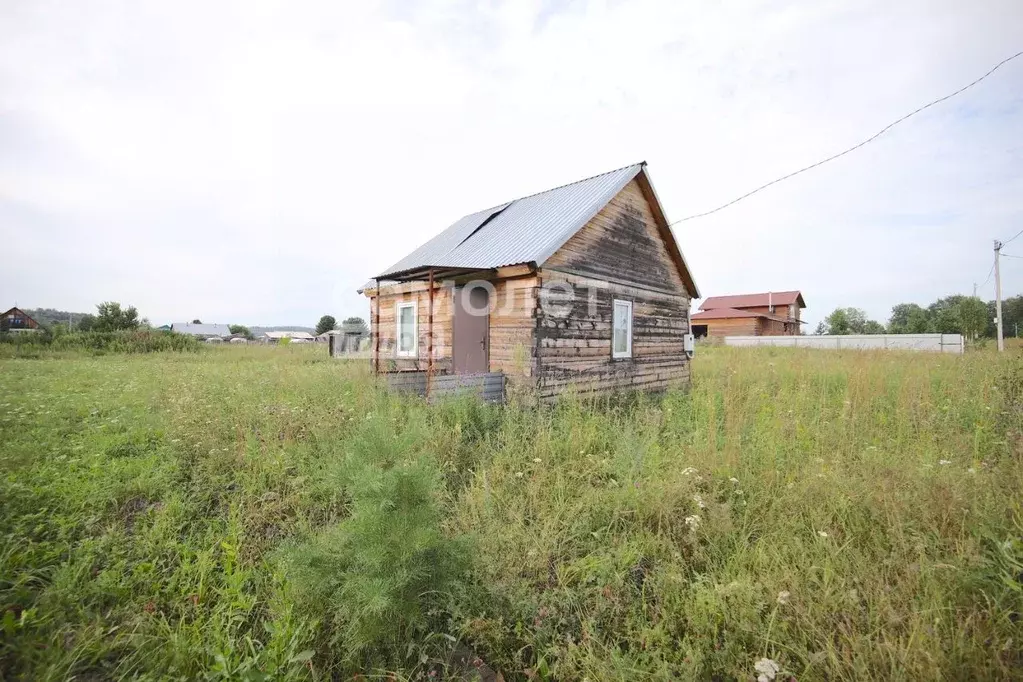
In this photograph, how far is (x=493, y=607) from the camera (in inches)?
105

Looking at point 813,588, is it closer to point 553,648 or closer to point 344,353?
point 553,648

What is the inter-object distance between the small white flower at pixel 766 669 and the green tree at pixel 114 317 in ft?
128

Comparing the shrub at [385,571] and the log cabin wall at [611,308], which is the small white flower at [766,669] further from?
the log cabin wall at [611,308]

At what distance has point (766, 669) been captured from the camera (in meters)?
2.07

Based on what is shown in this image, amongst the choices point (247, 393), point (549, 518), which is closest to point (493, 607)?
point (549, 518)

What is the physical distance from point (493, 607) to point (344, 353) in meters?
20.6

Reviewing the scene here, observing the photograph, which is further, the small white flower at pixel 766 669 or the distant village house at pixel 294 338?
the distant village house at pixel 294 338

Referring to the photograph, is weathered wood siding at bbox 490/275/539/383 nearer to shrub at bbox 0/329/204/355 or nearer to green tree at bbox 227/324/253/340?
shrub at bbox 0/329/204/355

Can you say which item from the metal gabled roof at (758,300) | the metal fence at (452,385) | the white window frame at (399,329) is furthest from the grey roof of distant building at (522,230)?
the metal gabled roof at (758,300)

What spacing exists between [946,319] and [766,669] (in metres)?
52.7

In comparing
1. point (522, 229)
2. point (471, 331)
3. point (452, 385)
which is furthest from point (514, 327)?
point (522, 229)

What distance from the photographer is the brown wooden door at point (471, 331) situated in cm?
930

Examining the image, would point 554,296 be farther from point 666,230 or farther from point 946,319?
point 946,319

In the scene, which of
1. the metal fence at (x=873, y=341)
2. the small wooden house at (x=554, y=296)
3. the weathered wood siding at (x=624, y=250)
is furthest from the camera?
the metal fence at (x=873, y=341)
